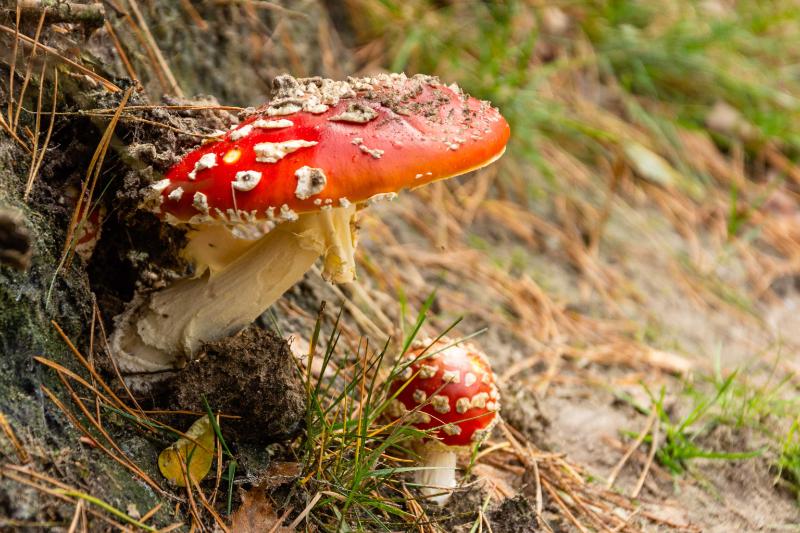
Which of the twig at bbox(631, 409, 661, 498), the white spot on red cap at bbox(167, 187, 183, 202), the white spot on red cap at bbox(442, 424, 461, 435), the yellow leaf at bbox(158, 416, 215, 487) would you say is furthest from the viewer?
the twig at bbox(631, 409, 661, 498)

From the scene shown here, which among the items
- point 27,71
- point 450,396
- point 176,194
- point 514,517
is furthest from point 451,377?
point 27,71

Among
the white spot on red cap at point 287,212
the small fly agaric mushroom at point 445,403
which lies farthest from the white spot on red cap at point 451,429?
the white spot on red cap at point 287,212

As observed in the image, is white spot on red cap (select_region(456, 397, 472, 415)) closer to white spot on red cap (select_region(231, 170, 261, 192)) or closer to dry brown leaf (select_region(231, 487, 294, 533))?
dry brown leaf (select_region(231, 487, 294, 533))

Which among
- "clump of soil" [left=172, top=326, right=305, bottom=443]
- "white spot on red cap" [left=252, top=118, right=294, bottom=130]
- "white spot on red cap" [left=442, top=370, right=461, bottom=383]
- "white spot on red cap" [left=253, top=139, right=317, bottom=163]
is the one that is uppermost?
"white spot on red cap" [left=252, top=118, right=294, bottom=130]

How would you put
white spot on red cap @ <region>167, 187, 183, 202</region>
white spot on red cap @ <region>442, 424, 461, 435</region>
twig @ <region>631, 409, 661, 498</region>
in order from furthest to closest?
twig @ <region>631, 409, 661, 498</region>, white spot on red cap @ <region>442, 424, 461, 435</region>, white spot on red cap @ <region>167, 187, 183, 202</region>

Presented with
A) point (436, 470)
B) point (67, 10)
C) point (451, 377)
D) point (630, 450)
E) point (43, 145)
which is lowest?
point (630, 450)

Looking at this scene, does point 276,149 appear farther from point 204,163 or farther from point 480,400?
point 480,400

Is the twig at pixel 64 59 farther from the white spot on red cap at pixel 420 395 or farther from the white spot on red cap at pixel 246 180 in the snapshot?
the white spot on red cap at pixel 420 395

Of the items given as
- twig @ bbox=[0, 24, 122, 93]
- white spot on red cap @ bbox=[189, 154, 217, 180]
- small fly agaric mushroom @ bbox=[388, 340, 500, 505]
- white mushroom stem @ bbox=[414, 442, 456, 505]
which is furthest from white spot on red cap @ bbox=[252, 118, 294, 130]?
white mushroom stem @ bbox=[414, 442, 456, 505]
